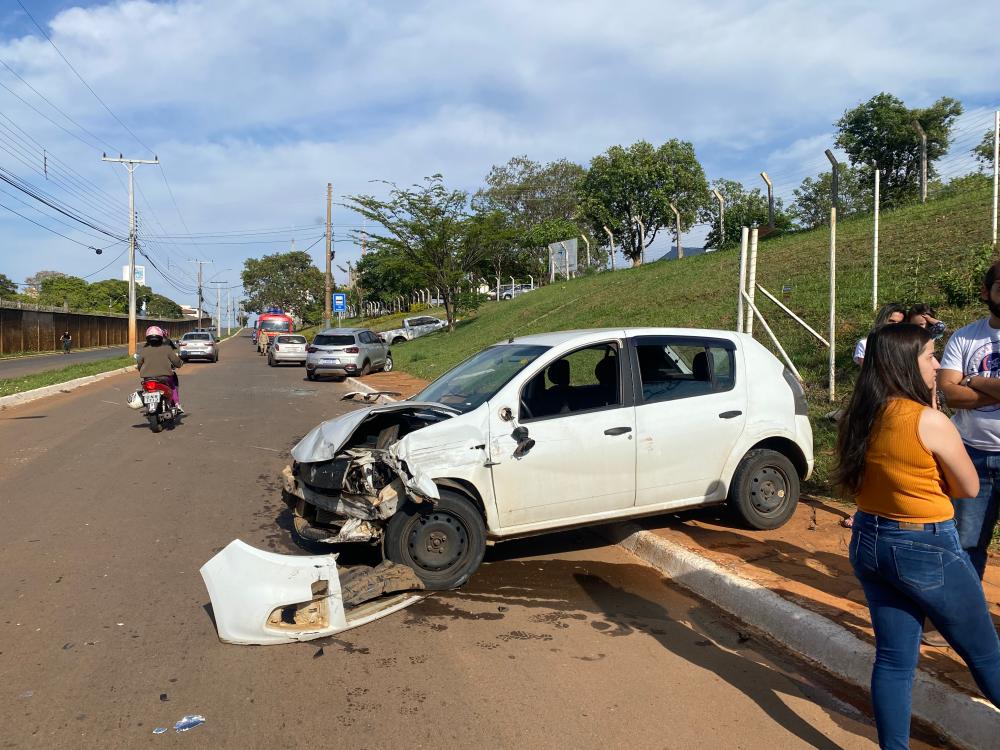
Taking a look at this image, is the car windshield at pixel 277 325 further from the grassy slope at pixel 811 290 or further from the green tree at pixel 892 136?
the green tree at pixel 892 136

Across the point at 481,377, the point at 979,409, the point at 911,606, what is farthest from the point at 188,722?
the point at 979,409

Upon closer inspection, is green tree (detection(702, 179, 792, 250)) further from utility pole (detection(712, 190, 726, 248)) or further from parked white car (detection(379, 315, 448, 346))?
parked white car (detection(379, 315, 448, 346))

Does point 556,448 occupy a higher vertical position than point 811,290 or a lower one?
lower

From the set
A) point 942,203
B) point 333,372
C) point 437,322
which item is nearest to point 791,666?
point 942,203

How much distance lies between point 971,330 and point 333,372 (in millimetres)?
20194

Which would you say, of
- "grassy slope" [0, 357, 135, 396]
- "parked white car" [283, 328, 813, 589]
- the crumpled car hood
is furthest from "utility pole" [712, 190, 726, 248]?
"grassy slope" [0, 357, 135, 396]

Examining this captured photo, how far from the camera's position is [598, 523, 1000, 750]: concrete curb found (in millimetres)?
3100

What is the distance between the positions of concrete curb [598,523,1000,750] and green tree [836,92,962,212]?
33.2 m

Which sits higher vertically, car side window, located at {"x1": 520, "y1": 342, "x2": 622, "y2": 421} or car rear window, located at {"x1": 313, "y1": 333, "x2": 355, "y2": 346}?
car rear window, located at {"x1": 313, "y1": 333, "x2": 355, "y2": 346}

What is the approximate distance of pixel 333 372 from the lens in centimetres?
2244

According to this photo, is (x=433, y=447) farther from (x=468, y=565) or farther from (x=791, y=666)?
(x=791, y=666)

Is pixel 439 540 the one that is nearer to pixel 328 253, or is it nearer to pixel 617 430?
pixel 617 430

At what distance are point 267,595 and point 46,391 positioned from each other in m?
15.8

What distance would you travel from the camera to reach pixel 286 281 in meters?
104
